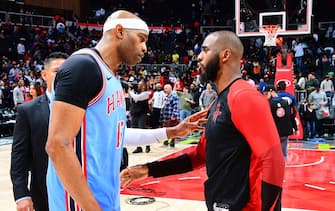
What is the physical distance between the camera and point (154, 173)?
257 cm

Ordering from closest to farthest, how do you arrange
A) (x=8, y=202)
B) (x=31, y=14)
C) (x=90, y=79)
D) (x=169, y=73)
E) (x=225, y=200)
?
(x=90, y=79), (x=225, y=200), (x=8, y=202), (x=169, y=73), (x=31, y=14)

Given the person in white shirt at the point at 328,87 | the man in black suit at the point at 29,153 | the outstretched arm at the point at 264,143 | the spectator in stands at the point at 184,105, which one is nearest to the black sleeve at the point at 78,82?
the outstretched arm at the point at 264,143

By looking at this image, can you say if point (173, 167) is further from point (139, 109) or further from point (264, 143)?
point (139, 109)

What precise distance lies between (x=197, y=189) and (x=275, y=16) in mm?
8550

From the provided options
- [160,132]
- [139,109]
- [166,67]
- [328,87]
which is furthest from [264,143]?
[166,67]

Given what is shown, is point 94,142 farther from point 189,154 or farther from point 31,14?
point 31,14

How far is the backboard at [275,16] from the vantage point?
13430mm

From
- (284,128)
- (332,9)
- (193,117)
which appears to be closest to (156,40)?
(332,9)

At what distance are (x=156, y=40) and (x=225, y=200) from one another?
2180 cm

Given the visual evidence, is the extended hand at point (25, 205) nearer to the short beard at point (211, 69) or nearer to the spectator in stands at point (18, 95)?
the short beard at point (211, 69)

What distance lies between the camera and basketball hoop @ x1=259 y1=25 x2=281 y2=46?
13328mm

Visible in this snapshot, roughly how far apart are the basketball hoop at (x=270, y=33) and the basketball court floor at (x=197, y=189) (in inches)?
191

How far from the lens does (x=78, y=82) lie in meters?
1.65

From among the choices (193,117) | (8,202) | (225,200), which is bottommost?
(8,202)
